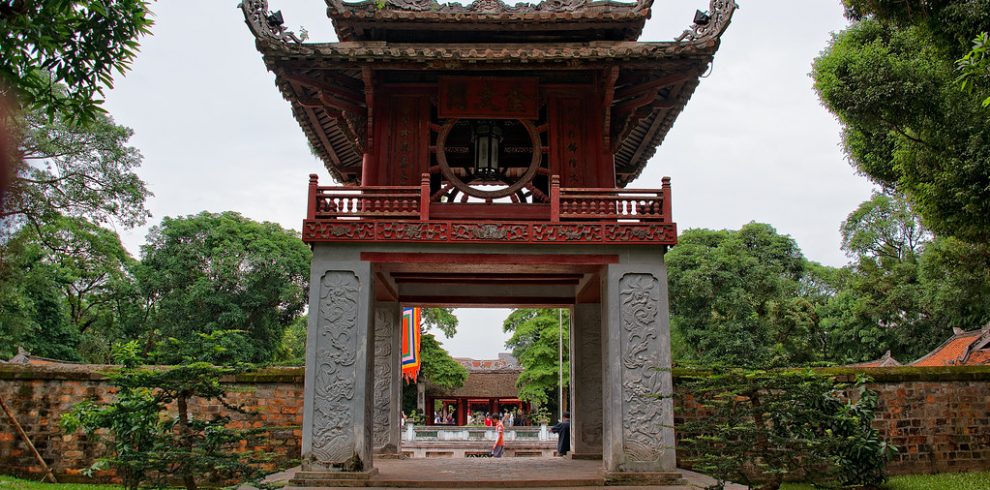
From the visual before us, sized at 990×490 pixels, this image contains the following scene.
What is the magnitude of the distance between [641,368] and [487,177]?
3963mm

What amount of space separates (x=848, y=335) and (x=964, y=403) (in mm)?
16924

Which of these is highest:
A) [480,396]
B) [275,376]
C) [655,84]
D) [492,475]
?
[655,84]

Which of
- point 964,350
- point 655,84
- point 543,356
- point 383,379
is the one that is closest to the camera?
point 655,84

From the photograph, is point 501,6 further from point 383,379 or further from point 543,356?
point 543,356

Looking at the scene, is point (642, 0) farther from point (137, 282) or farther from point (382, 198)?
point (137, 282)

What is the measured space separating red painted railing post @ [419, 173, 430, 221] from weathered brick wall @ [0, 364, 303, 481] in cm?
405

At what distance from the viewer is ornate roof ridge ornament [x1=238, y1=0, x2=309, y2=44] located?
9273 millimetres

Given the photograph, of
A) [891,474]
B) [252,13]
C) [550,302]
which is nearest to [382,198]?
[252,13]

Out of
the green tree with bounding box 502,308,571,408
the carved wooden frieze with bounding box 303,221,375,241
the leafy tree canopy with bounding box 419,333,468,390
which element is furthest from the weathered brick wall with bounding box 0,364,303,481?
the leafy tree canopy with bounding box 419,333,468,390

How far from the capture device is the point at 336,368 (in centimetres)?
889

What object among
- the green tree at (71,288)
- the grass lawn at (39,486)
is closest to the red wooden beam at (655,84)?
the grass lawn at (39,486)

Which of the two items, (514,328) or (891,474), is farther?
(514,328)

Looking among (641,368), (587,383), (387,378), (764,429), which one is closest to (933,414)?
(587,383)

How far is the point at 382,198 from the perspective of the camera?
9648mm
